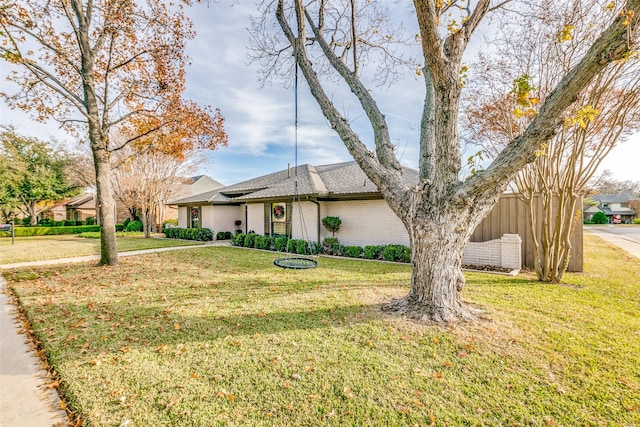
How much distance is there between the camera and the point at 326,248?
12.2 metres

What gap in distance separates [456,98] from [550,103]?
4.05ft

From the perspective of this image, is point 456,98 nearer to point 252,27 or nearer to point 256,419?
point 256,419

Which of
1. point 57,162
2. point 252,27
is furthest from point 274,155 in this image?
point 57,162

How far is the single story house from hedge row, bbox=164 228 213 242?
0.50 meters

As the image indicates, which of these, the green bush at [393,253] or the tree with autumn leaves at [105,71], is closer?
the tree with autumn leaves at [105,71]

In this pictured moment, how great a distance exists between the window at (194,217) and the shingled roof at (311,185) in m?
0.63

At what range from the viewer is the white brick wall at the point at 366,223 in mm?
11250

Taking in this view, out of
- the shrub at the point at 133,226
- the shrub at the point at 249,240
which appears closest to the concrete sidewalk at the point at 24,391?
the shrub at the point at 249,240

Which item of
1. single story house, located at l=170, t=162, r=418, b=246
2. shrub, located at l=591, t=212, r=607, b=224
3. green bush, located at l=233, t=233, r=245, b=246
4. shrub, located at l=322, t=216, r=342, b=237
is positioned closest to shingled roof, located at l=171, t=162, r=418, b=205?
single story house, located at l=170, t=162, r=418, b=246

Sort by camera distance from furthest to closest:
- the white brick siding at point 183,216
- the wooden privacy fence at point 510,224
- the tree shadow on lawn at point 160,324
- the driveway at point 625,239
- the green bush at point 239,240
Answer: the white brick siding at point 183,216, the green bush at point 239,240, the driveway at point 625,239, the wooden privacy fence at point 510,224, the tree shadow on lawn at point 160,324

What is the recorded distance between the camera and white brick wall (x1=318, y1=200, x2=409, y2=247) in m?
11.2

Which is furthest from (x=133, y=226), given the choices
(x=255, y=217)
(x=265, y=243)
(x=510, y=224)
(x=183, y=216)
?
(x=510, y=224)

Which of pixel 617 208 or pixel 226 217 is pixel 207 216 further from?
pixel 617 208

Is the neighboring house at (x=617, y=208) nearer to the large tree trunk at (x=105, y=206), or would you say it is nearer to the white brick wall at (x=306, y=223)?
the white brick wall at (x=306, y=223)
